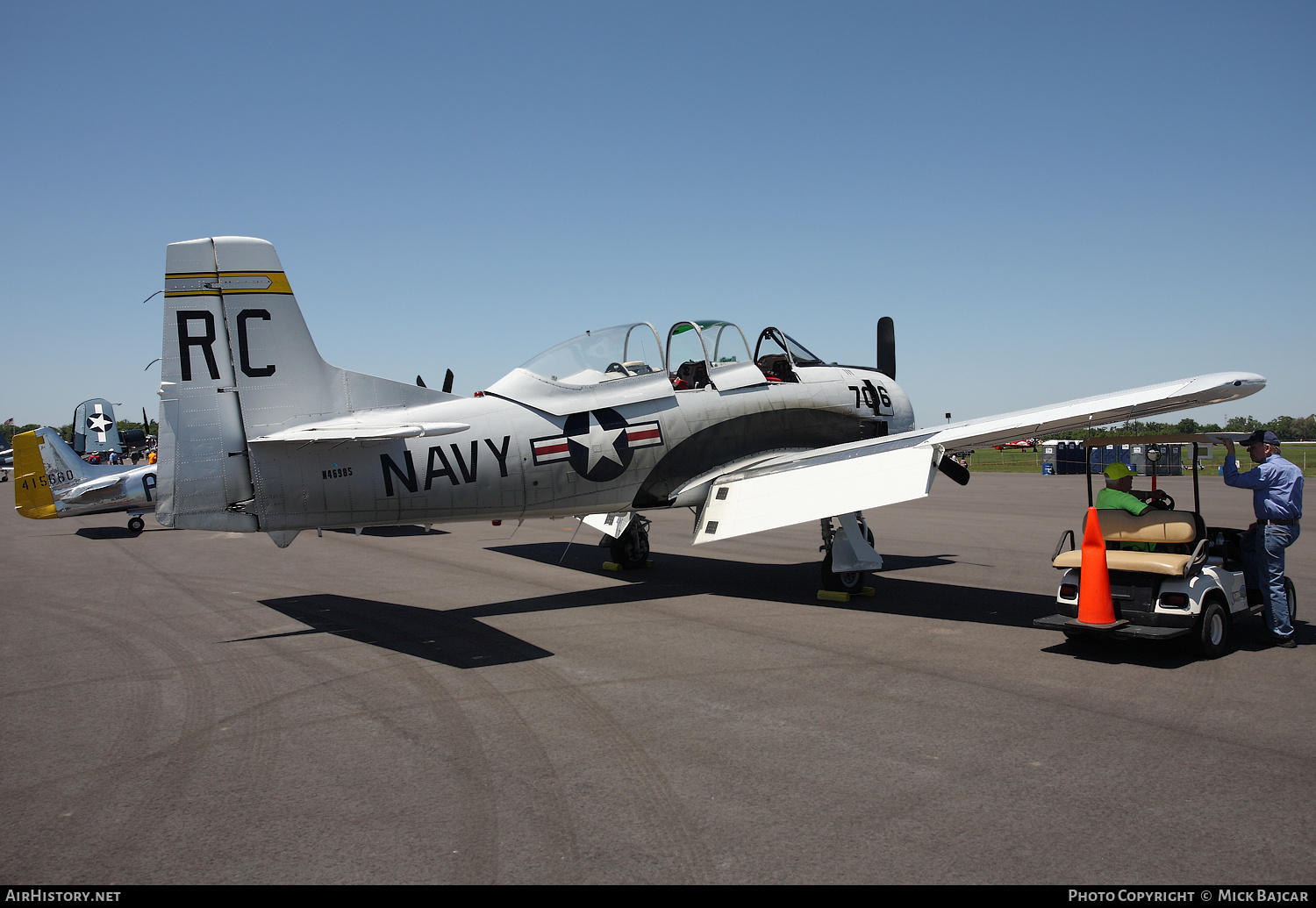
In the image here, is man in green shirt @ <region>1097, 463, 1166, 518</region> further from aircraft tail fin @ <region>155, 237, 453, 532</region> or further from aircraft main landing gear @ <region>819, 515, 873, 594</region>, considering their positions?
aircraft tail fin @ <region>155, 237, 453, 532</region>

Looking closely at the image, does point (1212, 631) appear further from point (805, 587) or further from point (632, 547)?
point (632, 547)

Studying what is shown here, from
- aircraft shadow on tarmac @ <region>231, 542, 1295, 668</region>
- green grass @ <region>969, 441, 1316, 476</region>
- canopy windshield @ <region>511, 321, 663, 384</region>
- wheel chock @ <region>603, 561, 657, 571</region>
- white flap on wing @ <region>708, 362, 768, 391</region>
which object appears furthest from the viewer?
green grass @ <region>969, 441, 1316, 476</region>

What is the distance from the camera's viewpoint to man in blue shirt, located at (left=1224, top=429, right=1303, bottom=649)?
7.10 metres

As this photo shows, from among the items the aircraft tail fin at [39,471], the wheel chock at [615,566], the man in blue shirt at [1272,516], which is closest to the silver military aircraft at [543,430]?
the man in blue shirt at [1272,516]

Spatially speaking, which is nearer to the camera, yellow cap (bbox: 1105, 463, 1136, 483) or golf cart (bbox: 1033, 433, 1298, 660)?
golf cart (bbox: 1033, 433, 1298, 660)

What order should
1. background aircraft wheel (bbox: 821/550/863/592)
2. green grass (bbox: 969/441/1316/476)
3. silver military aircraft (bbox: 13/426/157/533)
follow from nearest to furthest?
background aircraft wheel (bbox: 821/550/863/592) → silver military aircraft (bbox: 13/426/157/533) → green grass (bbox: 969/441/1316/476)

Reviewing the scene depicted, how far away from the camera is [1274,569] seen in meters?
7.15

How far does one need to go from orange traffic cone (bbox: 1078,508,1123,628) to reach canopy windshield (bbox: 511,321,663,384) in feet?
17.6

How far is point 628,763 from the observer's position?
15.4 ft

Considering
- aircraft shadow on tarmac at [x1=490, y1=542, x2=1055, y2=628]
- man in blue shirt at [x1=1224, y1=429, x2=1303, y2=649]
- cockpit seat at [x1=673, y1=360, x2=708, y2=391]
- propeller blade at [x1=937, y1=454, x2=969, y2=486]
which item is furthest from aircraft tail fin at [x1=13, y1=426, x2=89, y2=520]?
man in blue shirt at [x1=1224, y1=429, x2=1303, y2=649]

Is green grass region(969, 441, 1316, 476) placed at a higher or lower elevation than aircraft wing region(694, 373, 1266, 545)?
lower

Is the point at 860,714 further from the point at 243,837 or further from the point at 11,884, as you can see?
the point at 11,884

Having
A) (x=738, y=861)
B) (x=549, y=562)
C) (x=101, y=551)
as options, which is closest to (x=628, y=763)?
(x=738, y=861)
